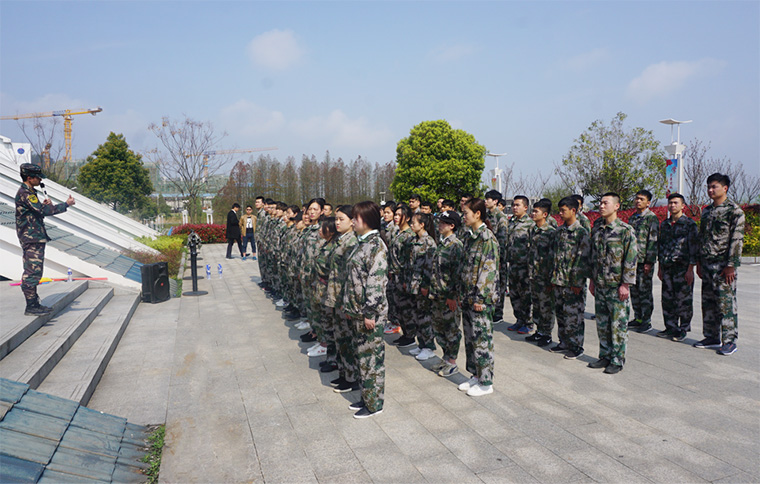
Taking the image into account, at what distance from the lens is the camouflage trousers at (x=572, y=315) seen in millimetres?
5492

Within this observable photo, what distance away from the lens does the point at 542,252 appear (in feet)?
20.4

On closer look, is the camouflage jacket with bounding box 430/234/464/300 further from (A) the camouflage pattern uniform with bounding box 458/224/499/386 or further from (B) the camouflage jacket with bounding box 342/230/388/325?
(B) the camouflage jacket with bounding box 342/230/388/325

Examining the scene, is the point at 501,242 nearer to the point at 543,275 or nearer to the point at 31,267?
the point at 543,275

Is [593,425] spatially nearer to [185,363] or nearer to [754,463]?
[754,463]

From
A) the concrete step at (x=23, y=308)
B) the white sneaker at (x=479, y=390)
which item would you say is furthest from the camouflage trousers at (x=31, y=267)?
the white sneaker at (x=479, y=390)

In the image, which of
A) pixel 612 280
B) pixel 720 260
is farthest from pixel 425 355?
pixel 720 260

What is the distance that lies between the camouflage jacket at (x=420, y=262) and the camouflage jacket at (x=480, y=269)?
2.66ft

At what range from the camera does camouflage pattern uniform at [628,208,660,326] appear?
20.7 feet

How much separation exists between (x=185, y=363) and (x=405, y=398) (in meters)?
2.82

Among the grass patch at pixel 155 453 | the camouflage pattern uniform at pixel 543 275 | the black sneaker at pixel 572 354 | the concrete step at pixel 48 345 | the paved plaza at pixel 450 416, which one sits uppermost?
the camouflage pattern uniform at pixel 543 275

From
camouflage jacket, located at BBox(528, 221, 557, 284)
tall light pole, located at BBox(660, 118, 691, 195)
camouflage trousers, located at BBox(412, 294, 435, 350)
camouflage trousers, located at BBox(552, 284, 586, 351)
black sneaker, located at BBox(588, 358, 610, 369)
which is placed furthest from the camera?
tall light pole, located at BBox(660, 118, 691, 195)

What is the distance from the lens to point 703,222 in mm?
5852

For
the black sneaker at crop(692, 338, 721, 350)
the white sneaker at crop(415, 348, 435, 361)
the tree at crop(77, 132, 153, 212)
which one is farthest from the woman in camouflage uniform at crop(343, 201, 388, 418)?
the tree at crop(77, 132, 153, 212)

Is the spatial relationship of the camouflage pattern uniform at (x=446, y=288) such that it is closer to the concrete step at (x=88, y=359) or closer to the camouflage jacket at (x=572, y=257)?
the camouflage jacket at (x=572, y=257)
